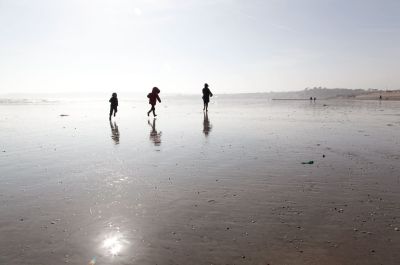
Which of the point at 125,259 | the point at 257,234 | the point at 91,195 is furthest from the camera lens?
the point at 91,195

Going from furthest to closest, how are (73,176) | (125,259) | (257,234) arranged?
(73,176) < (257,234) < (125,259)

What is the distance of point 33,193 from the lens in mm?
6434

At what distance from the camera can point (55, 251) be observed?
4.12 m

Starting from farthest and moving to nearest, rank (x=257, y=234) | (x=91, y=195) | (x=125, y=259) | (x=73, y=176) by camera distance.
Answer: (x=73, y=176)
(x=91, y=195)
(x=257, y=234)
(x=125, y=259)

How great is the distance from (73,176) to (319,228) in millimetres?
5585

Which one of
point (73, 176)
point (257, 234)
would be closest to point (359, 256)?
point (257, 234)

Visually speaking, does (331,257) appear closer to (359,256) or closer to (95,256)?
(359,256)

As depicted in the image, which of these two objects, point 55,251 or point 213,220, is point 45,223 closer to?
point 55,251

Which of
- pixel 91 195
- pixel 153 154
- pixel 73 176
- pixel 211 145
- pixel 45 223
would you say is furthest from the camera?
pixel 211 145

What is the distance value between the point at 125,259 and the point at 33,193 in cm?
344

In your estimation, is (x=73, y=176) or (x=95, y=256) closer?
(x=95, y=256)

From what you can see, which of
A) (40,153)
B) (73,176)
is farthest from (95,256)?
(40,153)

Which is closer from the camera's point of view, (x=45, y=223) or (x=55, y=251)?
(x=55, y=251)

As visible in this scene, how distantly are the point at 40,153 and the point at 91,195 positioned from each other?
5.53 metres
